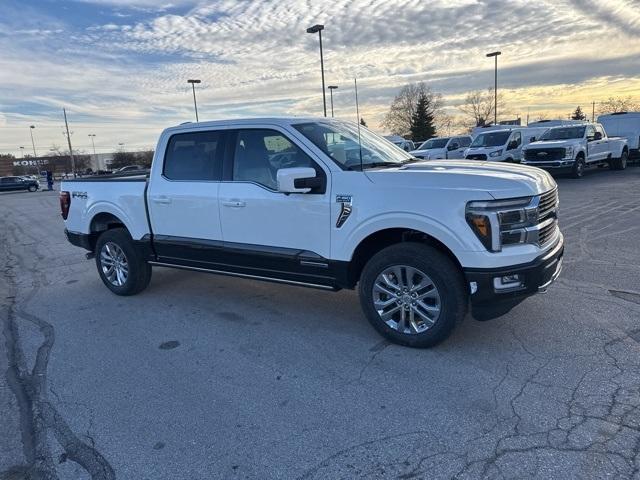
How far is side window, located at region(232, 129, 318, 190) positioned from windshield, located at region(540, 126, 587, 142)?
16248 mm

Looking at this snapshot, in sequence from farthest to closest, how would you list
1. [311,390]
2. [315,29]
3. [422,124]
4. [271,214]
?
[422,124]
[315,29]
[271,214]
[311,390]

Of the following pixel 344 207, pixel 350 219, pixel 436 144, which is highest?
pixel 436 144

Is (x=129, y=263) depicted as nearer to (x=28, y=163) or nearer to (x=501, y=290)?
(x=501, y=290)

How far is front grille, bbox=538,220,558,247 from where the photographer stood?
382 cm

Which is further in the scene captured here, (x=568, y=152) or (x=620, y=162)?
(x=620, y=162)

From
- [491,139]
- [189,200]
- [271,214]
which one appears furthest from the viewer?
[491,139]

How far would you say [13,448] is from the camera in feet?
9.68

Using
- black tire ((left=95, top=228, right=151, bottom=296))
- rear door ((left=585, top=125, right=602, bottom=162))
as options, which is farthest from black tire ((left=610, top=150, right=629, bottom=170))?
black tire ((left=95, top=228, right=151, bottom=296))

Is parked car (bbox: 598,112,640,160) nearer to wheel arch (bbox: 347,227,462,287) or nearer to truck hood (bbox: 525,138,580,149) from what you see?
truck hood (bbox: 525,138,580,149)

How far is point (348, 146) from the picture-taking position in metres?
4.64

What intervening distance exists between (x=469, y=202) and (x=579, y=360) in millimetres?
1451

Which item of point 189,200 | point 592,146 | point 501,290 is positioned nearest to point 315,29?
point 592,146

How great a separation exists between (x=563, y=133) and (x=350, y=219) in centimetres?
1684

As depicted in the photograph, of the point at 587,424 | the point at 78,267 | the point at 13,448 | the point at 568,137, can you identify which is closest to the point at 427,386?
the point at 587,424
